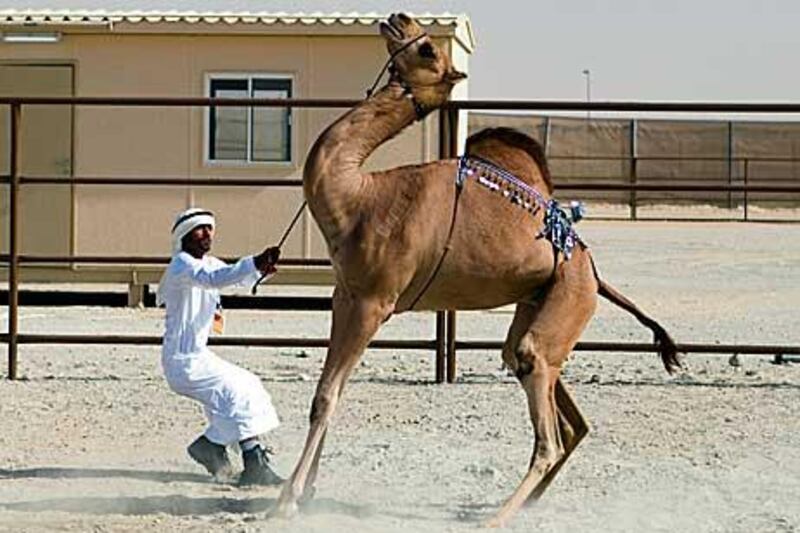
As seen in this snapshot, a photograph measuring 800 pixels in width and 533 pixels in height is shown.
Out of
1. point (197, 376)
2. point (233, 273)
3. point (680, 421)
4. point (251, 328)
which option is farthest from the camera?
point (251, 328)

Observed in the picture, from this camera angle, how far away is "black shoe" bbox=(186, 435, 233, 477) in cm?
788

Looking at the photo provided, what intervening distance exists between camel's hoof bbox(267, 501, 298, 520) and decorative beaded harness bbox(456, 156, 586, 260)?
4.60 ft

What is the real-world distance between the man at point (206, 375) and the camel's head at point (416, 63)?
49.0 inches

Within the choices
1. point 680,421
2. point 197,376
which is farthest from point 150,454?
point 680,421

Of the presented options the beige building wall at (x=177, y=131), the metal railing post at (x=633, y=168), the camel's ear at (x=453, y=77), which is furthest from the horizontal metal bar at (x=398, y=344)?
the metal railing post at (x=633, y=168)

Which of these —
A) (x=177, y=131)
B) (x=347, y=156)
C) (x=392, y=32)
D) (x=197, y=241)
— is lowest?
(x=197, y=241)

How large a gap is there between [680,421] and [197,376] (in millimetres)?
3051

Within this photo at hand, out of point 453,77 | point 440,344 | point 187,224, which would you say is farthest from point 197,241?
point 440,344

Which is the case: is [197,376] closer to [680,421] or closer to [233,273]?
[233,273]

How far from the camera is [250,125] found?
666 inches

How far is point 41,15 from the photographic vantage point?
55.7ft

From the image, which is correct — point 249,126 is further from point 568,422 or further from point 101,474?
point 568,422

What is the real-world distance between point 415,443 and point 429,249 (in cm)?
222

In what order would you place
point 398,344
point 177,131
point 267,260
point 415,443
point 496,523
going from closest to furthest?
point 496,523 → point 267,260 → point 415,443 → point 398,344 → point 177,131
